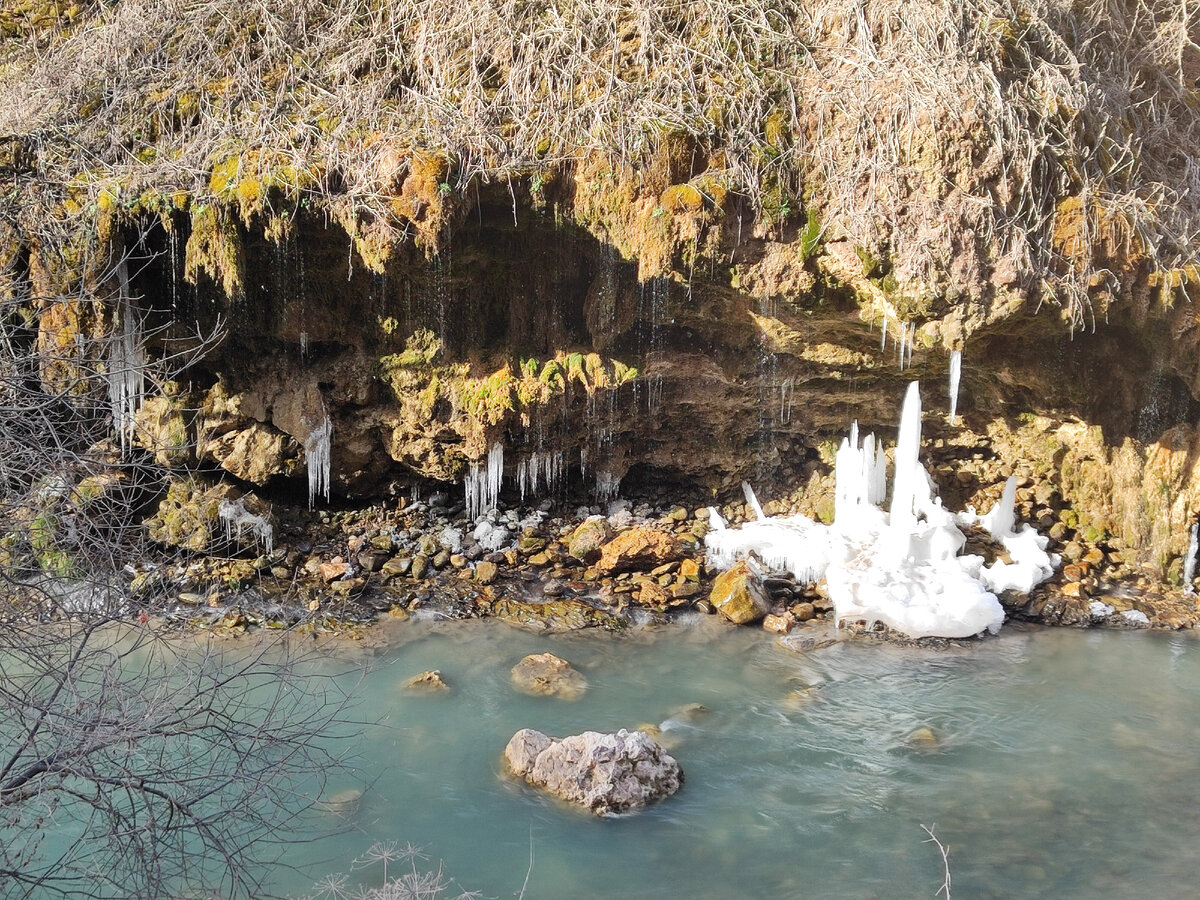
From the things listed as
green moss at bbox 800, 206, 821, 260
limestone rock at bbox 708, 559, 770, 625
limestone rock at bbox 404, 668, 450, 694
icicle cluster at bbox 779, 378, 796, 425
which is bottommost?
limestone rock at bbox 404, 668, 450, 694

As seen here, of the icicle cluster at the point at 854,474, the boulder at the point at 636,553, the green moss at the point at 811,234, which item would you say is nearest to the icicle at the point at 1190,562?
the icicle cluster at the point at 854,474

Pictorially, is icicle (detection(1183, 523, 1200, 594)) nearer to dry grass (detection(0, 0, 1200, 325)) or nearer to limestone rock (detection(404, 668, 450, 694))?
dry grass (detection(0, 0, 1200, 325))

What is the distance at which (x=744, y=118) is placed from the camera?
7.80 m

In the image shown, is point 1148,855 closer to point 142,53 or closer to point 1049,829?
point 1049,829

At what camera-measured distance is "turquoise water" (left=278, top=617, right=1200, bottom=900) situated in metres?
5.17

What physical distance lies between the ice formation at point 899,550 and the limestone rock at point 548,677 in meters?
2.48

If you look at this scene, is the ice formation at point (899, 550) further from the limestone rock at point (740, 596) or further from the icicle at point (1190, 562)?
the icicle at point (1190, 562)

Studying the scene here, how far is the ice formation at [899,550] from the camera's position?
811 centimetres

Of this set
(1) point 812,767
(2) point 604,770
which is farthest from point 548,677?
(1) point 812,767

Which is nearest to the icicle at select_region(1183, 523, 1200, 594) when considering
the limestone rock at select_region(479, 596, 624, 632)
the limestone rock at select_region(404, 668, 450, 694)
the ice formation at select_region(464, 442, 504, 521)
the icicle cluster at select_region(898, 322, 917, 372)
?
the icicle cluster at select_region(898, 322, 917, 372)

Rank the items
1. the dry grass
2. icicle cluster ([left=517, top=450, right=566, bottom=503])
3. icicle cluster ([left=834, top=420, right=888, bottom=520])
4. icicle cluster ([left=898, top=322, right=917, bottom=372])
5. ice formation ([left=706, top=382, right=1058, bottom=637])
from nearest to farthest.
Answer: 1. the dry grass
2. icicle cluster ([left=898, top=322, right=917, bottom=372])
3. ice formation ([left=706, top=382, right=1058, bottom=637])
4. icicle cluster ([left=834, top=420, right=888, bottom=520])
5. icicle cluster ([left=517, top=450, right=566, bottom=503])

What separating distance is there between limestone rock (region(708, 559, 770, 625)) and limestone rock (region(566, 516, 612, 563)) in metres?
1.32

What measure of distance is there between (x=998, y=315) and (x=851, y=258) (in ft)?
4.45

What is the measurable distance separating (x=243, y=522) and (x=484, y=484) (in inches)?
98.7
